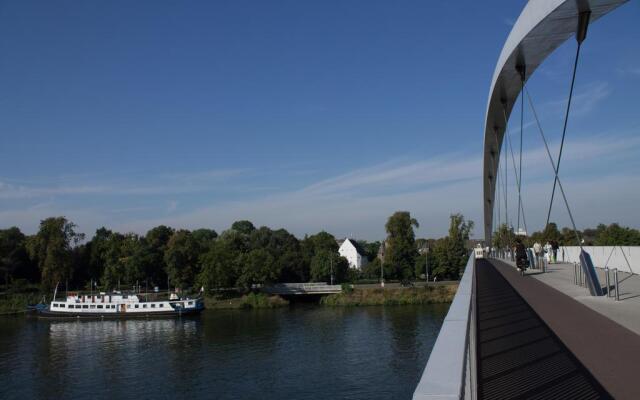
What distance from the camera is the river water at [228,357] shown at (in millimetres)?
23453

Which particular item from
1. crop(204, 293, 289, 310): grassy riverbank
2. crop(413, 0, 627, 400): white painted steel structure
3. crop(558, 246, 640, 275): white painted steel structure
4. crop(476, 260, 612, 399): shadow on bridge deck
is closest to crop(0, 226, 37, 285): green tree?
crop(204, 293, 289, 310): grassy riverbank

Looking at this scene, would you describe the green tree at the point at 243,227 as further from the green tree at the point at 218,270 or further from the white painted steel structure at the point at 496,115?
the white painted steel structure at the point at 496,115

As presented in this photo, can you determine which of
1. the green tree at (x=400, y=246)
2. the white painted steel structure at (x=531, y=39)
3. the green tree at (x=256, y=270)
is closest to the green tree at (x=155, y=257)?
the green tree at (x=256, y=270)

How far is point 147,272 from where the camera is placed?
70.2 meters

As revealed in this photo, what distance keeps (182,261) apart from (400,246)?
89.8 feet

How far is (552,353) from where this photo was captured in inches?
180

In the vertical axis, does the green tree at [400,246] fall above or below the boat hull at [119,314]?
above

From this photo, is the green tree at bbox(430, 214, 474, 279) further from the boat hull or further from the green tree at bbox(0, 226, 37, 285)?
the green tree at bbox(0, 226, 37, 285)

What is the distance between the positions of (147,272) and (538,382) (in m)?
71.4

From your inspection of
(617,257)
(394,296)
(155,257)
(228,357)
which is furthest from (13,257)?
(617,257)

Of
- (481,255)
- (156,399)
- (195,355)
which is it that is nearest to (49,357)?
(195,355)

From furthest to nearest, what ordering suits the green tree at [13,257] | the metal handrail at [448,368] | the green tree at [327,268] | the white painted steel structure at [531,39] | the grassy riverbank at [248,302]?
the green tree at [13,257], the green tree at [327,268], the grassy riverbank at [248,302], the white painted steel structure at [531,39], the metal handrail at [448,368]

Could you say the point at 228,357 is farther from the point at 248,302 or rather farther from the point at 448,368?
the point at 448,368

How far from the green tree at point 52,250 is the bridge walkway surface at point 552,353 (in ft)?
222
